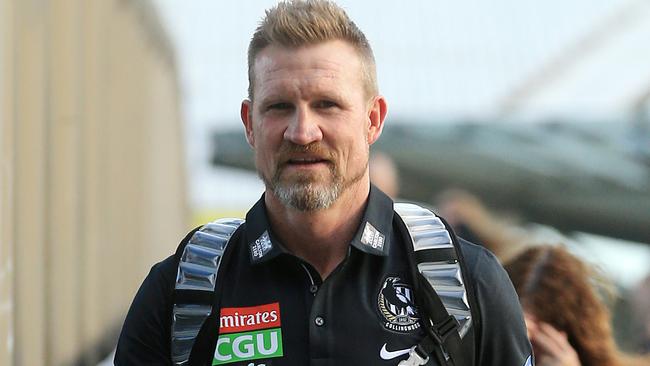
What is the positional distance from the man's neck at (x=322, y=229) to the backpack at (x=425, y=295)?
145 millimetres

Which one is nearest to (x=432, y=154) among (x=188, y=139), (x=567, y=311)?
(x=188, y=139)

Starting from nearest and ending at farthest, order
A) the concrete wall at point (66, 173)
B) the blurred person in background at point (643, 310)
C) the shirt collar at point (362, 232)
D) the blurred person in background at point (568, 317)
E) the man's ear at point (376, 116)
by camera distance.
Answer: the shirt collar at point (362, 232) < the man's ear at point (376, 116) < the blurred person in background at point (568, 317) < the concrete wall at point (66, 173) < the blurred person in background at point (643, 310)

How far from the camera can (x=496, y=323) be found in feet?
9.86

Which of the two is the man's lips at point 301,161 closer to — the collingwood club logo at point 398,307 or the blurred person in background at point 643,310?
the collingwood club logo at point 398,307

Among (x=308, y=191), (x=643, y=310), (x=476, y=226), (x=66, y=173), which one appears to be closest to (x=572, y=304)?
(x=308, y=191)

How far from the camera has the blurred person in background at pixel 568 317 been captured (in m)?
3.94

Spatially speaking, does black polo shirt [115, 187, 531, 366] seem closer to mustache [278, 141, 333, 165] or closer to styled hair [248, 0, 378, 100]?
mustache [278, 141, 333, 165]

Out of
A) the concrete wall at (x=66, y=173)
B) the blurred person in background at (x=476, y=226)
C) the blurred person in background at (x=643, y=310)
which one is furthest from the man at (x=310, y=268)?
the blurred person in background at (x=643, y=310)

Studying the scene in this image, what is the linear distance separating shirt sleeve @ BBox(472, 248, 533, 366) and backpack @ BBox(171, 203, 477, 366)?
3 cm

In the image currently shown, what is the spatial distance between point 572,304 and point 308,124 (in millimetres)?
1406

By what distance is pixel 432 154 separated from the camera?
24.8 meters

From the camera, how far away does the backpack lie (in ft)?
9.74

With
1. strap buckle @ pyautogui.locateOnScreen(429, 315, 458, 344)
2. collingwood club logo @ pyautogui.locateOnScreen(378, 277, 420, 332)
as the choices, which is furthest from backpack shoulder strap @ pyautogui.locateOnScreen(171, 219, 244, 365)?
strap buckle @ pyautogui.locateOnScreen(429, 315, 458, 344)

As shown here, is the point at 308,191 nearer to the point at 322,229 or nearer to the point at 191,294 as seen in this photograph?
the point at 322,229
